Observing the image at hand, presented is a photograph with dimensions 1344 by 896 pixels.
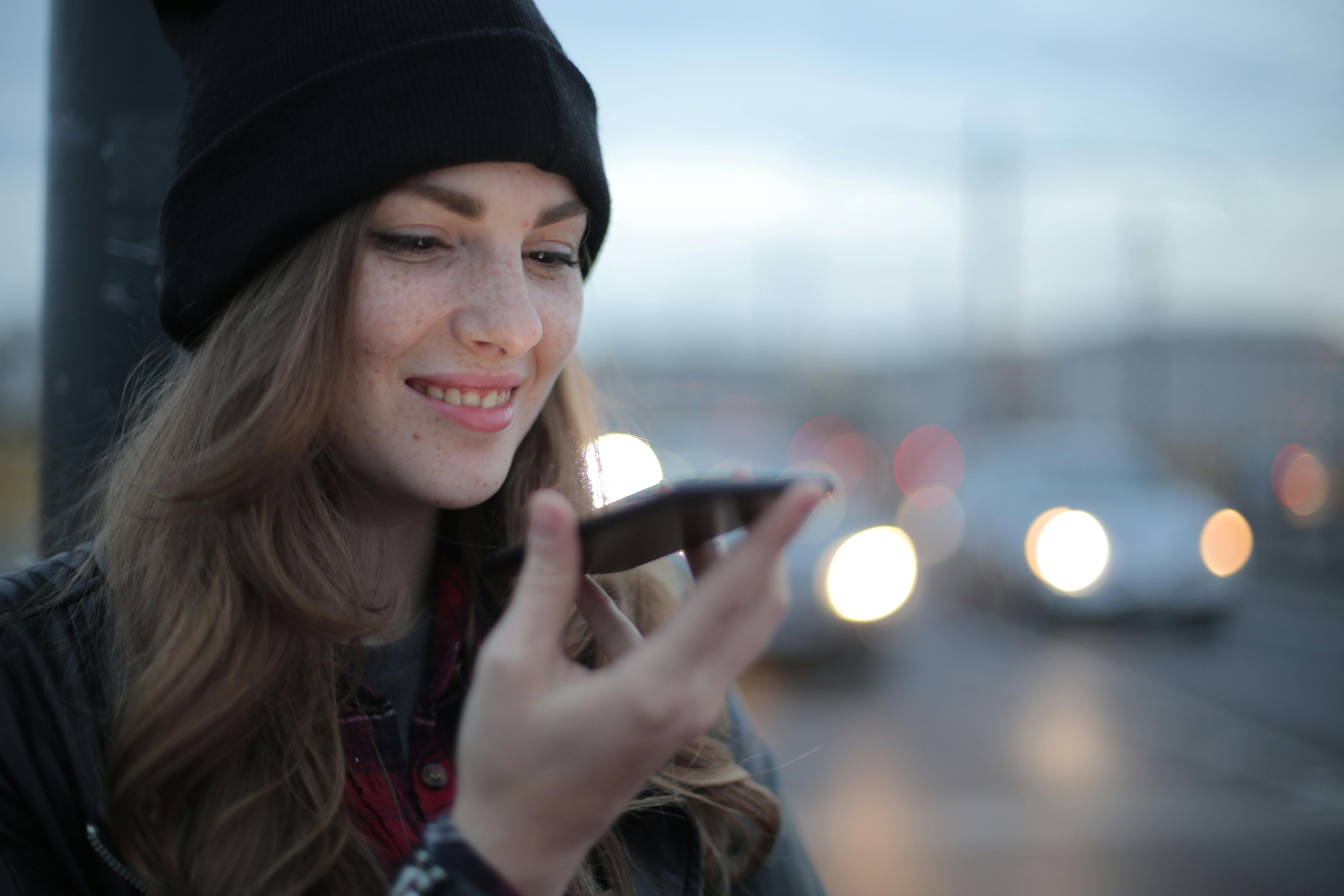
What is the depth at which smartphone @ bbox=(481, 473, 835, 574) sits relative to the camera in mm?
951

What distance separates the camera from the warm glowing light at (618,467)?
208 cm

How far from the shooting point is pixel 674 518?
3.32 feet

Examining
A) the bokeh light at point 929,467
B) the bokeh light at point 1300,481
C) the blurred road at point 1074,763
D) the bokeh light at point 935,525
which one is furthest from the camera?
the bokeh light at point 929,467

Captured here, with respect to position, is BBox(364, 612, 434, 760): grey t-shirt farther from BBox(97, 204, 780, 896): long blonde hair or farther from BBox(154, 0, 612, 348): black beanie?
BBox(154, 0, 612, 348): black beanie

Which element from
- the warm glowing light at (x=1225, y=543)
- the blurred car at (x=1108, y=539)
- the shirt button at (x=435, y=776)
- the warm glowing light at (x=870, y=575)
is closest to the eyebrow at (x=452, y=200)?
the shirt button at (x=435, y=776)

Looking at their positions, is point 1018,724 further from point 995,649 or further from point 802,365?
point 802,365

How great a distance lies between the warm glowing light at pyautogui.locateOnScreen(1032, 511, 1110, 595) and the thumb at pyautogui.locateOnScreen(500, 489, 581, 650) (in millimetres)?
9113

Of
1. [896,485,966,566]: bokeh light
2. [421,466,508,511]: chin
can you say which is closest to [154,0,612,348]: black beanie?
[421,466,508,511]: chin

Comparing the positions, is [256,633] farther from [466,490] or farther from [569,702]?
[569,702]

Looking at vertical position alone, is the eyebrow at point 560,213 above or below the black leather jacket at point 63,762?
above

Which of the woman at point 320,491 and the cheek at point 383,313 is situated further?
the cheek at point 383,313

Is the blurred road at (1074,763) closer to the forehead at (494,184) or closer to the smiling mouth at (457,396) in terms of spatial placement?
the smiling mouth at (457,396)

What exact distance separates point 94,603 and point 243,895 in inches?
21.6

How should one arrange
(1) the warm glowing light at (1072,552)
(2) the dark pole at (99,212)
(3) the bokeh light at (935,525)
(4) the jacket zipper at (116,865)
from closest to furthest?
(4) the jacket zipper at (116,865)
(2) the dark pole at (99,212)
(1) the warm glowing light at (1072,552)
(3) the bokeh light at (935,525)
